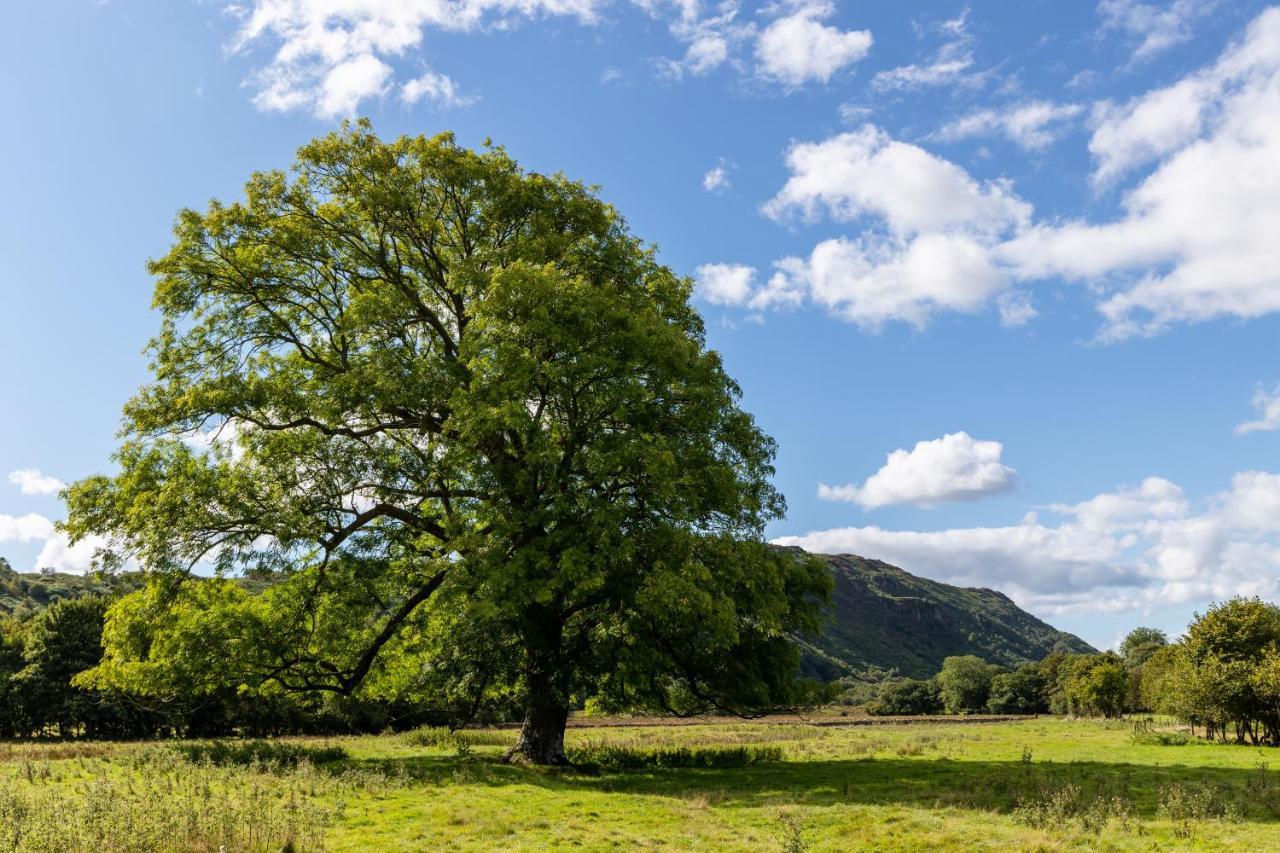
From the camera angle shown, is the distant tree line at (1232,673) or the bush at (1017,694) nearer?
the distant tree line at (1232,673)

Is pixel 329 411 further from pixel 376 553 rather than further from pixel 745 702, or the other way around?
pixel 745 702

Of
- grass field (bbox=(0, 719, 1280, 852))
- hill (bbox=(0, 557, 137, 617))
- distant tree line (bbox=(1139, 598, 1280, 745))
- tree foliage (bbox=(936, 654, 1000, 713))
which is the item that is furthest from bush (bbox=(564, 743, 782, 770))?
hill (bbox=(0, 557, 137, 617))

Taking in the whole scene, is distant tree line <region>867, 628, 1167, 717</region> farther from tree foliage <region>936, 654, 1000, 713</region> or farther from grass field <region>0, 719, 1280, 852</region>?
grass field <region>0, 719, 1280, 852</region>

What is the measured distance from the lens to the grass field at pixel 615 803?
42.0ft

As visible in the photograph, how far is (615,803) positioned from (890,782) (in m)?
8.79

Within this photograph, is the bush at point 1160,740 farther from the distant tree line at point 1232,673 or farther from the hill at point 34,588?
the hill at point 34,588

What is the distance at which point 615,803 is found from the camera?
1773 centimetres

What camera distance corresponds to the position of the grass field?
42.0 ft

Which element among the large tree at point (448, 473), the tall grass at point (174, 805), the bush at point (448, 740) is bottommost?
the bush at point (448, 740)

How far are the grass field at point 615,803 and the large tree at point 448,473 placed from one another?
2.71 meters

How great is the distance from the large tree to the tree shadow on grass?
2221mm

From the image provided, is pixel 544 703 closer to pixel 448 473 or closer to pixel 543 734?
pixel 543 734

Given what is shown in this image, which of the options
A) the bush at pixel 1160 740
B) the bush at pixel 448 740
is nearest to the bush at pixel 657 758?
the bush at pixel 448 740

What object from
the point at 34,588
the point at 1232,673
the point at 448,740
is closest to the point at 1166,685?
the point at 1232,673
